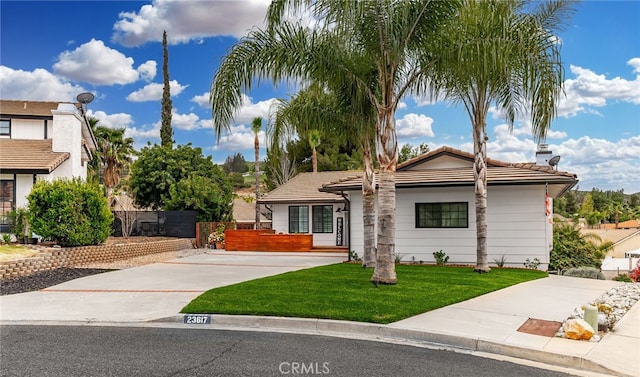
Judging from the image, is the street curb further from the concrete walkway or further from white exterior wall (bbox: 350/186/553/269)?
white exterior wall (bbox: 350/186/553/269)

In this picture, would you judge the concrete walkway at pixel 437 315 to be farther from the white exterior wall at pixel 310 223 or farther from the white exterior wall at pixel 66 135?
the white exterior wall at pixel 310 223

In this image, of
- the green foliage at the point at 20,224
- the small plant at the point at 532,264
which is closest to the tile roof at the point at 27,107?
the green foliage at the point at 20,224

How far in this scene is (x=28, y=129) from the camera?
26.6 metres

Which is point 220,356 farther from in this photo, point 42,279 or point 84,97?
point 84,97

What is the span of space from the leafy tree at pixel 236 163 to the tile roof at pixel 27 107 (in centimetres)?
7759

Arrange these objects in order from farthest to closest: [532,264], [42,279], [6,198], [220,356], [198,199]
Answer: [198,199] → [6,198] → [532,264] → [42,279] → [220,356]

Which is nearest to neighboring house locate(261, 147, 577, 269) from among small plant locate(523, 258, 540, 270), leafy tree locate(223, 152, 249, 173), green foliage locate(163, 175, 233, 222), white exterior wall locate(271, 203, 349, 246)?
small plant locate(523, 258, 540, 270)

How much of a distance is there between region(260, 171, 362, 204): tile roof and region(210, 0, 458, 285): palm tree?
14.7 metres

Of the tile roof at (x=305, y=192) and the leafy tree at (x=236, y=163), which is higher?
the leafy tree at (x=236, y=163)

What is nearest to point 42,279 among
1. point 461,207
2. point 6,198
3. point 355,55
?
point 6,198

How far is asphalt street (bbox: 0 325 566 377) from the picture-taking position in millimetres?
6172

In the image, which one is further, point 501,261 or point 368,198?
point 501,261

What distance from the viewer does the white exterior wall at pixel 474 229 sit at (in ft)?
57.9

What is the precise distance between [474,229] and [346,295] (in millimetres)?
9430
